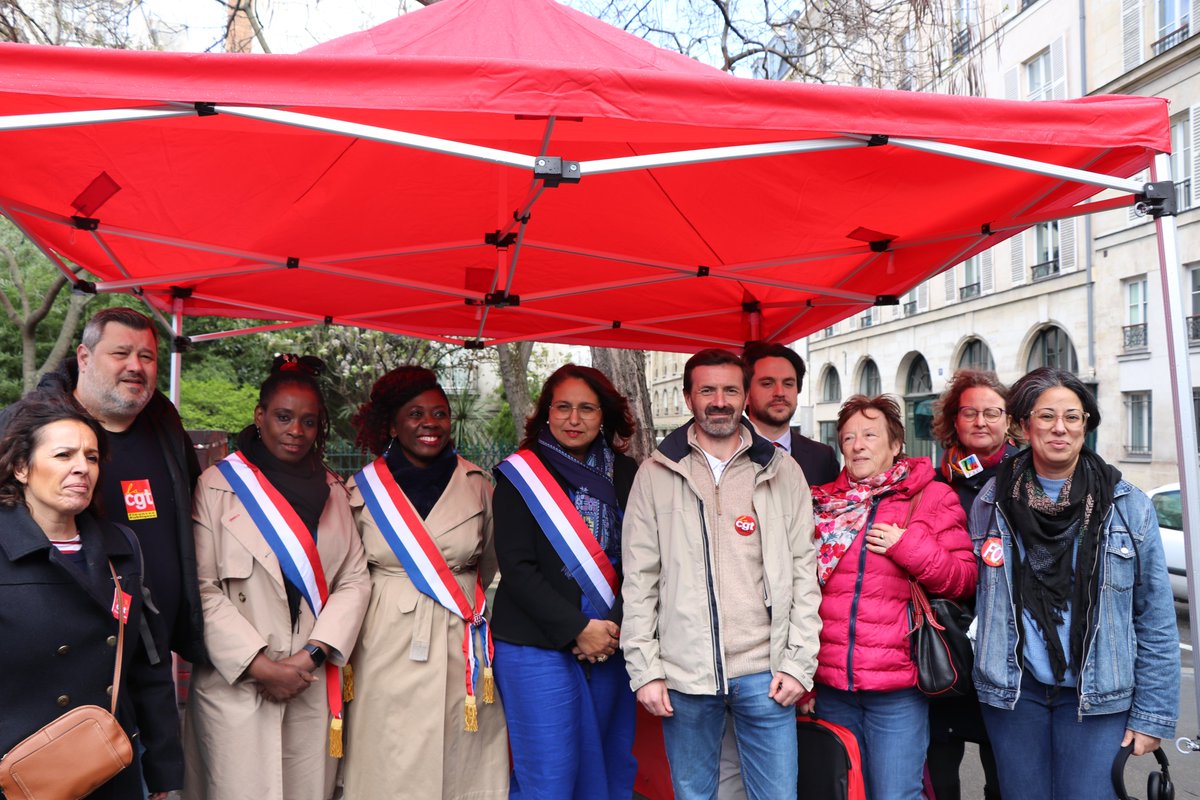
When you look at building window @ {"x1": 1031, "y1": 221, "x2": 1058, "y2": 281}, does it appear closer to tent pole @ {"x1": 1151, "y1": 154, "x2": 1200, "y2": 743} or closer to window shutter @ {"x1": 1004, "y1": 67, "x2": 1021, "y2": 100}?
window shutter @ {"x1": 1004, "y1": 67, "x2": 1021, "y2": 100}

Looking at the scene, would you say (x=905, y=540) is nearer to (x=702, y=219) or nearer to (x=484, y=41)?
(x=702, y=219)

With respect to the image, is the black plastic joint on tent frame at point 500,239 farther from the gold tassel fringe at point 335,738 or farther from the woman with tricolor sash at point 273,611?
the gold tassel fringe at point 335,738

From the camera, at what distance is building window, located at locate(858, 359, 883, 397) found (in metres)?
32.6

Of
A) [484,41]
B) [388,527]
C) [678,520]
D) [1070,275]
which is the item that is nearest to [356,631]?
[388,527]

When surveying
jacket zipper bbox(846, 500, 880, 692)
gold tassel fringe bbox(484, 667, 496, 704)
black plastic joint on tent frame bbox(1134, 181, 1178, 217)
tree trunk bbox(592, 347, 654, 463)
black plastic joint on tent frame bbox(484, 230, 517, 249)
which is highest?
black plastic joint on tent frame bbox(484, 230, 517, 249)

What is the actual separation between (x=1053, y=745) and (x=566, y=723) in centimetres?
167

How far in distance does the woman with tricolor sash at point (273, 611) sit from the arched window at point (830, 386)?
110ft

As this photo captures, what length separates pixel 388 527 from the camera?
355cm

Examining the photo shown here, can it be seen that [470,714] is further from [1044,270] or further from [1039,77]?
[1039,77]

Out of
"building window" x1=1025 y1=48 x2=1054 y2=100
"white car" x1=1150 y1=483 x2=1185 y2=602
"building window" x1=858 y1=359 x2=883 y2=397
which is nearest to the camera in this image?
A: "white car" x1=1150 y1=483 x2=1185 y2=602

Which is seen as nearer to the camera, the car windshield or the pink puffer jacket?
the pink puffer jacket

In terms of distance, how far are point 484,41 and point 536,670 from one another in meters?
2.42

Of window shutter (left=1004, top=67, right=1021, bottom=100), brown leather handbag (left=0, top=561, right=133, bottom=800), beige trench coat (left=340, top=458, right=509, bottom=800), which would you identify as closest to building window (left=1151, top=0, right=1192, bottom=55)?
window shutter (left=1004, top=67, right=1021, bottom=100)

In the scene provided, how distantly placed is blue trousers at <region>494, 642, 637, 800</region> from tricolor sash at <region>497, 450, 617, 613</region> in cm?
26
